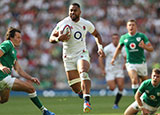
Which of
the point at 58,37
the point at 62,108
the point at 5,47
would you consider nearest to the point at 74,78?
the point at 58,37

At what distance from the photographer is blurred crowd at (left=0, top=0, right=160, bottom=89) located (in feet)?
62.3

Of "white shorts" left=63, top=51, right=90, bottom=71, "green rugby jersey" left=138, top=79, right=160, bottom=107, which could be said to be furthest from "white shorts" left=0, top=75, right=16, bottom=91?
"green rugby jersey" left=138, top=79, right=160, bottom=107

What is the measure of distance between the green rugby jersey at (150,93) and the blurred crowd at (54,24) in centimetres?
1072

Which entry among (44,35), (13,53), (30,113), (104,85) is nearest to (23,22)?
(44,35)

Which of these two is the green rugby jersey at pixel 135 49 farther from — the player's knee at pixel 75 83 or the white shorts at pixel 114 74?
the white shorts at pixel 114 74

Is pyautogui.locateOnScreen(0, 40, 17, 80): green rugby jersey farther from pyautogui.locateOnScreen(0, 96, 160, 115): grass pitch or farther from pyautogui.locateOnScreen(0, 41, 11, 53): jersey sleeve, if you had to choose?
pyautogui.locateOnScreen(0, 96, 160, 115): grass pitch

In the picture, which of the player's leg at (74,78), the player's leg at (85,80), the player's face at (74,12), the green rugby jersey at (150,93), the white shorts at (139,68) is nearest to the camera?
the green rugby jersey at (150,93)

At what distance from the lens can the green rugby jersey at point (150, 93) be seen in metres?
7.96

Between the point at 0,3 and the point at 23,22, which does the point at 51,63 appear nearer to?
the point at 23,22

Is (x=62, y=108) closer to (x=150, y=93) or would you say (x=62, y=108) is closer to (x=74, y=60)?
(x=74, y=60)

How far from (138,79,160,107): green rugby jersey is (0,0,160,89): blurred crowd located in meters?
10.7

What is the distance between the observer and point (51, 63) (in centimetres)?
1923

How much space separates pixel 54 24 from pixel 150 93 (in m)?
12.8

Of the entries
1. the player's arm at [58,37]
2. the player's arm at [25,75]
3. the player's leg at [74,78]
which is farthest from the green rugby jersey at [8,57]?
the player's leg at [74,78]
